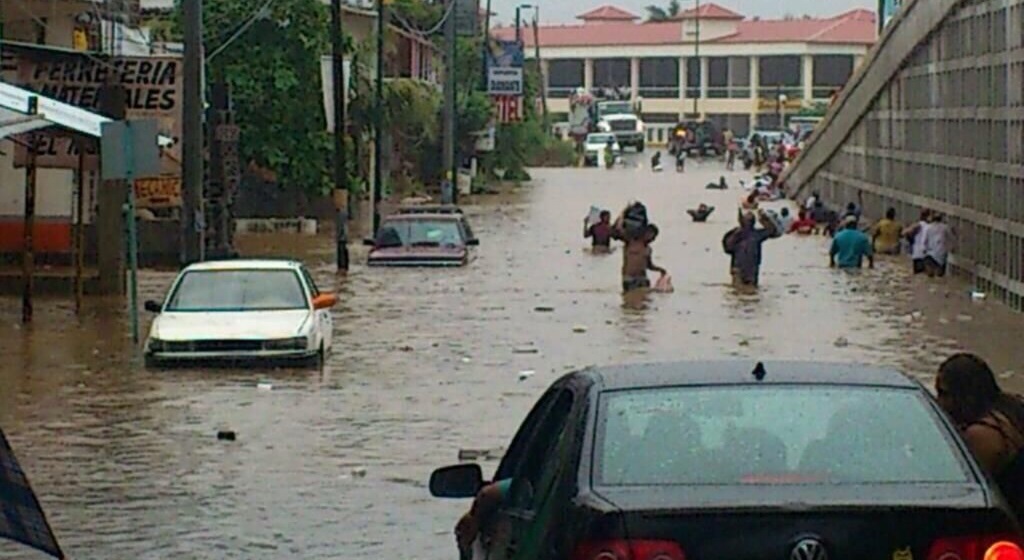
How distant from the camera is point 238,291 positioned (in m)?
25.9

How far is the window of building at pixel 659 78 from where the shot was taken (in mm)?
170500

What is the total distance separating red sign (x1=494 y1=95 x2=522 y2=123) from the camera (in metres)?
89.1

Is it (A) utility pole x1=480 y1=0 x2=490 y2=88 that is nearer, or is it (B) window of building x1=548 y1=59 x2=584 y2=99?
(A) utility pole x1=480 y1=0 x2=490 y2=88

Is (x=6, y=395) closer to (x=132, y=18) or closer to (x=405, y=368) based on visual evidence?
(x=405, y=368)

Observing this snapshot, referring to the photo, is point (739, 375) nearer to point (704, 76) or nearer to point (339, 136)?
point (339, 136)

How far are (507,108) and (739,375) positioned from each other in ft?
276

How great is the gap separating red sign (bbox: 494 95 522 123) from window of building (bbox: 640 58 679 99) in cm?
7676

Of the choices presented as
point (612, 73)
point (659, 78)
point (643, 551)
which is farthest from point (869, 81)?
point (612, 73)

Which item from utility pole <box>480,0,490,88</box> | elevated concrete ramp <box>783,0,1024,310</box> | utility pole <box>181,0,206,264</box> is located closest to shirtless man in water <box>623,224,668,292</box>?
elevated concrete ramp <box>783,0,1024,310</box>

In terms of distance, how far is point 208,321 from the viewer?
2520 cm

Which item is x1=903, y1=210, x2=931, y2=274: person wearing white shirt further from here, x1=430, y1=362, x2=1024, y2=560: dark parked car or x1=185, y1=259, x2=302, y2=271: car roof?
x1=430, y1=362, x2=1024, y2=560: dark parked car

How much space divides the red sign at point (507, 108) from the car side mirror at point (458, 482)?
258 ft

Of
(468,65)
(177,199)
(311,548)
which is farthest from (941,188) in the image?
(468,65)

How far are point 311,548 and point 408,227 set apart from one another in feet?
107
